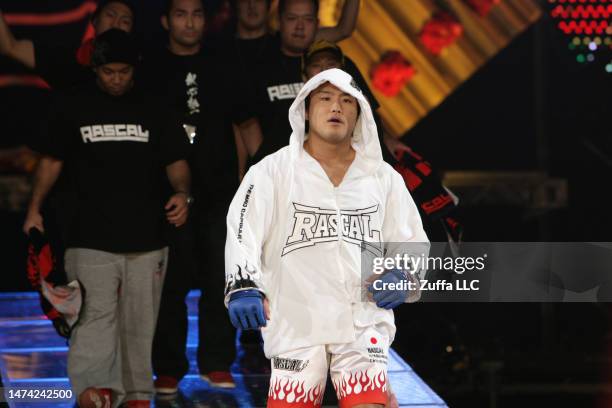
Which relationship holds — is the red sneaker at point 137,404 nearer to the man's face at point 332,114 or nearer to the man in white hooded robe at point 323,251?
the man in white hooded robe at point 323,251

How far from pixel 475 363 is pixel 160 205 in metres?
3.31

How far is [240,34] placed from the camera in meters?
5.70

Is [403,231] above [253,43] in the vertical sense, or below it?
below

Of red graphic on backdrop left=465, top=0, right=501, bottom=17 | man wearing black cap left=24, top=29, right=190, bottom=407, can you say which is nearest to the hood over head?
man wearing black cap left=24, top=29, right=190, bottom=407

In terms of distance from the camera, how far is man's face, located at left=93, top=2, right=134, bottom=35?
17.6 ft

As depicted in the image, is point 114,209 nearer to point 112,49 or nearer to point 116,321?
point 116,321

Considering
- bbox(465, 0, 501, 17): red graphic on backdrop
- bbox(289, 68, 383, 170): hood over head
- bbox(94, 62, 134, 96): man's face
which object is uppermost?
bbox(465, 0, 501, 17): red graphic on backdrop

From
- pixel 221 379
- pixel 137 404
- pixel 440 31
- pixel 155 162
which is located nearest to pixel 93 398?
pixel 137 404

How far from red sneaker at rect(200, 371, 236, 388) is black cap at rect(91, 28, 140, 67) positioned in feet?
4.67

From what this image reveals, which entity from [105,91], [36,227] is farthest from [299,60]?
[36,227]

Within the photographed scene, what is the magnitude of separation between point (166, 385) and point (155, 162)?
0.98m

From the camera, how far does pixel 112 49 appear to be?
4715 mm

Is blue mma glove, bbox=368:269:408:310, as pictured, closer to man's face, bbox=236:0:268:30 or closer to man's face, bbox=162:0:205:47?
man's face, bbox=162:0:205:47

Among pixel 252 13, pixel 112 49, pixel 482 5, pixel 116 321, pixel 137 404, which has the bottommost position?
pixel 137 404
